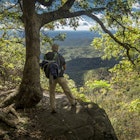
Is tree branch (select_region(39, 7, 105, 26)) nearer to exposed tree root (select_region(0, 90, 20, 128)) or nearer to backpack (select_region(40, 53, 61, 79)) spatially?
backpack (select_region(40, 53, 61, 79))

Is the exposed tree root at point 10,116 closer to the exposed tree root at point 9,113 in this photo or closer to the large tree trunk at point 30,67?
the exposed tree root at point 9,113

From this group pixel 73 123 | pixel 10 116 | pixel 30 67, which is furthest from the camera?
pixel 30 67

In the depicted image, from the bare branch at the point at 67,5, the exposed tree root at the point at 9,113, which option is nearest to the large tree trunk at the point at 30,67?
the exposed tree root at the point at 9,113

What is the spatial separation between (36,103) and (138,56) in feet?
28.6

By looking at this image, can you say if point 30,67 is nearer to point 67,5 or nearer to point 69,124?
point 69,124

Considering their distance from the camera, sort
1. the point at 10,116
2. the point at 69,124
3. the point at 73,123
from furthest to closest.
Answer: the point at 73,123
the point at 69,124
the point at 10,116

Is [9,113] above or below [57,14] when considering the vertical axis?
below

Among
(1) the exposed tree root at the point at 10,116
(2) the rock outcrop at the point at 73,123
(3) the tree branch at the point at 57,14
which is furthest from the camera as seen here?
(3) the tree branch at the point at 57,14

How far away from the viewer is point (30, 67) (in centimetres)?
1540

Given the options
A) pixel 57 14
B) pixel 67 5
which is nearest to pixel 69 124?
pixel 57 14

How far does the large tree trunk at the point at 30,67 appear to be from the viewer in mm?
15273

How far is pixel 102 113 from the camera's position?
16094 mm

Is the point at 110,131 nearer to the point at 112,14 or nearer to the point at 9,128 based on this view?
the point at 9,128

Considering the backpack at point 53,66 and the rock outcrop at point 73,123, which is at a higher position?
the backpack at point 53,66
